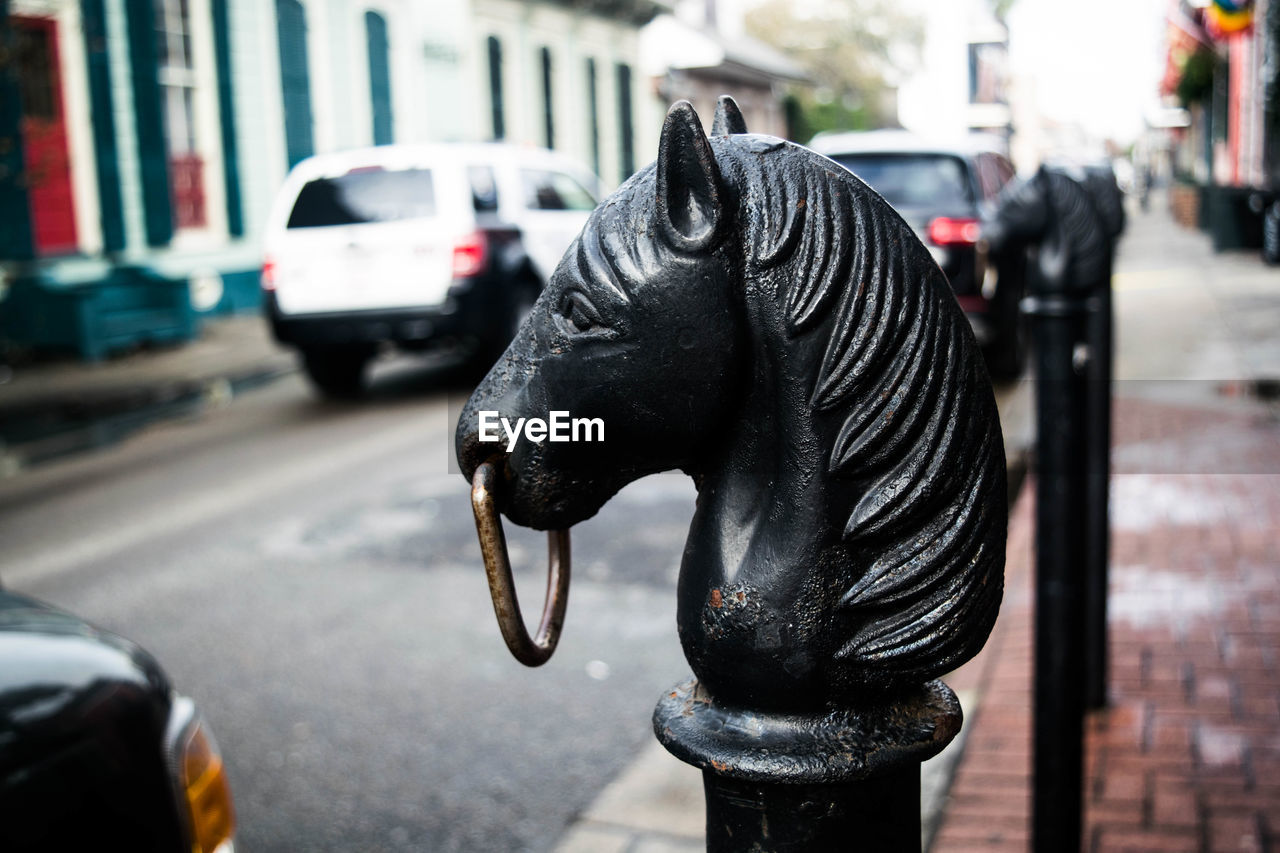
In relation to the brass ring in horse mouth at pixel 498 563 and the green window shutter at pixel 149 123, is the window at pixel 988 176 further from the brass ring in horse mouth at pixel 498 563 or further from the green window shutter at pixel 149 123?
the green window shutter at pixel 149 123

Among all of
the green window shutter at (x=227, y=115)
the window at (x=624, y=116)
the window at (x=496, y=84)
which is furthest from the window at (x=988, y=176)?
the window at (x=624, y=116)

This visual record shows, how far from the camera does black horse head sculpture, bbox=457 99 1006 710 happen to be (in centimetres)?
105

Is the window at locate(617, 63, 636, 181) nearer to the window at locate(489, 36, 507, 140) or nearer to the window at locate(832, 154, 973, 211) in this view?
the window at locate(489, 36, 507, 140)

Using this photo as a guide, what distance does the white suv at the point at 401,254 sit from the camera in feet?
33.5

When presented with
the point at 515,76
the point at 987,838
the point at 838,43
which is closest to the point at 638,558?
the point at 987,838

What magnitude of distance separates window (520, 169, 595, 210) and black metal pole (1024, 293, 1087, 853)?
336 inches

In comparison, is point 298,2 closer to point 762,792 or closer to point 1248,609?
point 1248,609

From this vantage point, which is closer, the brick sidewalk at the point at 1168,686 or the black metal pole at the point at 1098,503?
the brick sidewalk at the point at 1168,686

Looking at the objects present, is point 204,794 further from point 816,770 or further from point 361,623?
point 361,623

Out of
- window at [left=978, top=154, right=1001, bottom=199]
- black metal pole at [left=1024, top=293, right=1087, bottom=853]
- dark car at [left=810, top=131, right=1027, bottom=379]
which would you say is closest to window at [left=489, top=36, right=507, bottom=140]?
window at [left=978, top=154, right=1001, bottom=199]

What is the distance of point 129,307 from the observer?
1365cm

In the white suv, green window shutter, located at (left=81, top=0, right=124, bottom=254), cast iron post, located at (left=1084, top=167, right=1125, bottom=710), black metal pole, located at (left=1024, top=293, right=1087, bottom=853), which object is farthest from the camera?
green window shutter, located at (left=81, top=0, right=124, bottom=254)

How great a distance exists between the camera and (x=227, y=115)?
54.0ft

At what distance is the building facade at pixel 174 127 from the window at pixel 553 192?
413 centimetres
